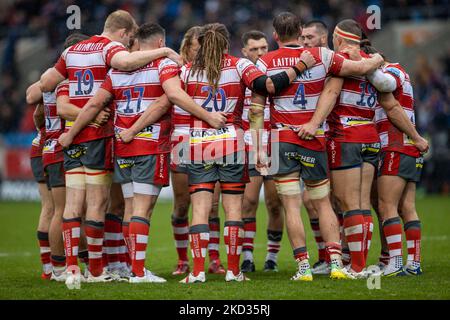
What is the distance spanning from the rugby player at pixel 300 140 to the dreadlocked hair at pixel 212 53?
513 mm

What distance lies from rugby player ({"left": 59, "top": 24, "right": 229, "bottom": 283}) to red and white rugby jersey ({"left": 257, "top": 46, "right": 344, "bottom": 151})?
2.39 ft

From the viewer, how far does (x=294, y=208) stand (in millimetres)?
8992

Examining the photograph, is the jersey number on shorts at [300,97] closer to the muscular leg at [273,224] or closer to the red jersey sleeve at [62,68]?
the muscular leg at [273,224]

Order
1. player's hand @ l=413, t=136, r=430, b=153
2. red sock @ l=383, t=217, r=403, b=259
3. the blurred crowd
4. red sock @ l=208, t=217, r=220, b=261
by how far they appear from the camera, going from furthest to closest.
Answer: the blurred crowd → red sock @ l=208, t=217, r=220, b=261 → player's hand @ l=413, t=136, r=430, b=153 → red sock @ l=383, t=217, r=403, b=259

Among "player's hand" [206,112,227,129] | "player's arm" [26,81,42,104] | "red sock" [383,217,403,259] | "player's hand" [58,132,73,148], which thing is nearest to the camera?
"player's hand" [206,112,227,129]

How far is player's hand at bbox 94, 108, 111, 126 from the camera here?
914 cm

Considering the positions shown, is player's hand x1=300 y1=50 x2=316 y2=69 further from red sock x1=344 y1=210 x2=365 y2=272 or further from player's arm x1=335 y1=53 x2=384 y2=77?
red sock x1=344 y1=210 x2=365 y2=272

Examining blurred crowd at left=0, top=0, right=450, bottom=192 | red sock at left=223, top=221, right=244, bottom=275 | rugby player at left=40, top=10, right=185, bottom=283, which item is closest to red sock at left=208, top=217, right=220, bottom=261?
red sock at left=223, top=221, right=244, bottom=275

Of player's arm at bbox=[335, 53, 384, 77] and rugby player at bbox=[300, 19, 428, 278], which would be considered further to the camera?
rugby player at bbox=[300, 19, 428, 278]

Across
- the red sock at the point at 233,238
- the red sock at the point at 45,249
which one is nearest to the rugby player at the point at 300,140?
the red sock at the point at 233,238
